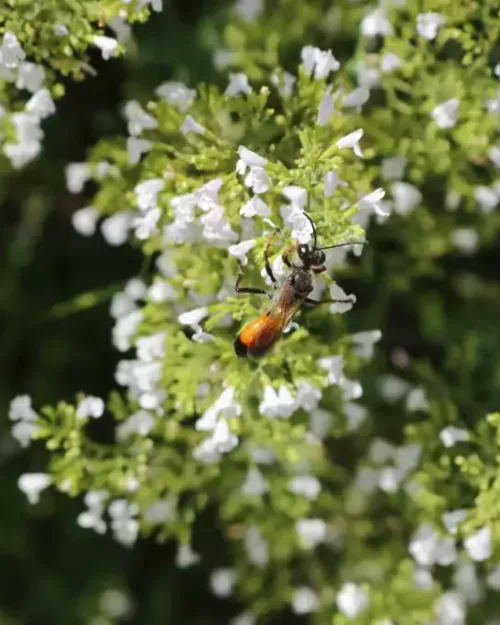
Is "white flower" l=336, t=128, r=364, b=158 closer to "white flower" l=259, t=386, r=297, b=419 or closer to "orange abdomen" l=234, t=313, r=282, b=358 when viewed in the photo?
"orange abdomen" l=234, t=313, r=282, b=358

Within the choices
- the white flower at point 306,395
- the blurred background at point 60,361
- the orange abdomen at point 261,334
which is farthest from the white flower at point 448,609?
the orange abdomen at point 261,334

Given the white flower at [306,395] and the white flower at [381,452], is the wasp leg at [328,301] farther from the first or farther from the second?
the white flower at [381,452]

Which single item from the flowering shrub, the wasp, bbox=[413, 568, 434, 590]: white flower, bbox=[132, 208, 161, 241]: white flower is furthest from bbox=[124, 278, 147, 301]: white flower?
bbox=[413, 568, 434, 590]: white flower

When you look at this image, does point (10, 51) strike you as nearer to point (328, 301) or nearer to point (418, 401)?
point (328, 301)

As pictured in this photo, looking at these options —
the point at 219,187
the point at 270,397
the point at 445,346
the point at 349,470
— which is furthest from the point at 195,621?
the point at 219,187

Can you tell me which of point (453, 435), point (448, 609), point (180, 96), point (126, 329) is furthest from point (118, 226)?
point (448, 609)
